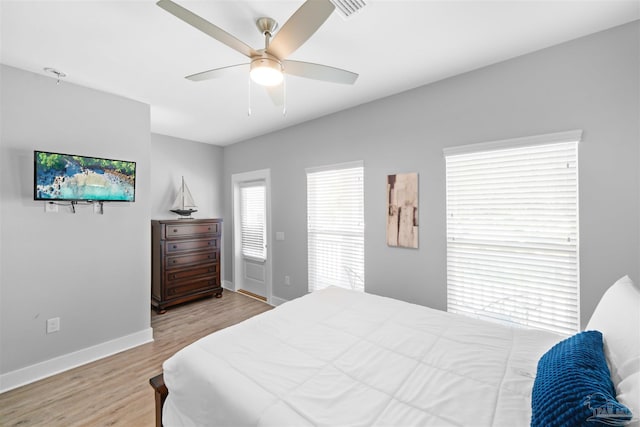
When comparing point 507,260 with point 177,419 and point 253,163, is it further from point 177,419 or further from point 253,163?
point 253,163

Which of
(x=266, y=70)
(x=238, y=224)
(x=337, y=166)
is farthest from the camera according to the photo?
(x=238, y=224)

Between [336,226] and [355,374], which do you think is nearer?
[355,374]

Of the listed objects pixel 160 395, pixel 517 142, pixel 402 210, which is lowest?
pixel 160 395

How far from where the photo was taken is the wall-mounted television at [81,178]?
2.39m

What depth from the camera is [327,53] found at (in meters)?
2.13

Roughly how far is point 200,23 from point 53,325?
300 centimetres

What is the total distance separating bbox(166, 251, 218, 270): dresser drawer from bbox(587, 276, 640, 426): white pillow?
443 centimetres

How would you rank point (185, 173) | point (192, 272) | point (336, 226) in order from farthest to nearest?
point (185, 173)
point (192, 272)
point (336, 226)

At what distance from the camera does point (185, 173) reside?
15.4ft

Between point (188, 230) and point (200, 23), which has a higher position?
point (200, 23)

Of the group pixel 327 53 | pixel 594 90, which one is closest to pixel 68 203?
pixel 327 53

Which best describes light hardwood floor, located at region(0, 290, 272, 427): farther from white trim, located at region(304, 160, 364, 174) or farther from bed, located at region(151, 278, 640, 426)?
white trim, located at region(304, 160, 364, 174)

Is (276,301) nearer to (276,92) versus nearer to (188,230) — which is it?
(188,230)

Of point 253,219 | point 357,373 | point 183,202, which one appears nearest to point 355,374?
point 357,373
